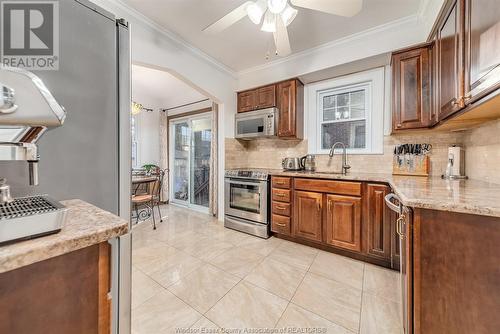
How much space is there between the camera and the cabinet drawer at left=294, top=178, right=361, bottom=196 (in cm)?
217

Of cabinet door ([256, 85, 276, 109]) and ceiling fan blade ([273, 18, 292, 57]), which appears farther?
cabinet door ([256, 85, 276, 109])

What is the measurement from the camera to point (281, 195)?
2709 mm

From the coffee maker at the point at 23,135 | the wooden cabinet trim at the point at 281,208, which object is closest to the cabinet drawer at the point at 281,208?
the wooden cabinet trim at the point at 281,208

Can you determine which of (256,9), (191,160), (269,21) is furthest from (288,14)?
(191,160)

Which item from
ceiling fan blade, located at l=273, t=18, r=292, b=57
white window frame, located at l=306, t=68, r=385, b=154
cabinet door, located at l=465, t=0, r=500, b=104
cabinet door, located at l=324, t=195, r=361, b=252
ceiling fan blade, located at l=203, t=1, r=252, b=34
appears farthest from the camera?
→ white window frame, located at l=306, t=68, r=385, b=154

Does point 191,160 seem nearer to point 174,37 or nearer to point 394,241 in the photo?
point 174,37

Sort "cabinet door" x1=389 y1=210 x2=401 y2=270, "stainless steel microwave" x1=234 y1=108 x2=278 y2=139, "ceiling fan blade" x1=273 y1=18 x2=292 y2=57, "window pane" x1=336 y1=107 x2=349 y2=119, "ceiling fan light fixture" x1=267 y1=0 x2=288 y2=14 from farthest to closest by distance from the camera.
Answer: "stainless steel microwave" x1=234 y1=108 x2=278 y2=139, "window pane" x1=336 y1=107 x2=349 y2=119, "cabinet door" x1=389 y1=210 x2=401 y2=270, "ceiling fan blade" x1=273 y1=18 x2=292 y2=57, "ceiling fan light fixture" x1=267 y1=0 x2=288 y2=14

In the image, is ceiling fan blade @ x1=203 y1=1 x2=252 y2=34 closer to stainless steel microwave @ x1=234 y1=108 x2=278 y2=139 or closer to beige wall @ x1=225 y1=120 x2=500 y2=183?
stainless steel microwave @ x1=234 y1=108 x2=278 y2=139

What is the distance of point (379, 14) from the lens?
6.97 feet

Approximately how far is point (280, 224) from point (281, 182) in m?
0.57

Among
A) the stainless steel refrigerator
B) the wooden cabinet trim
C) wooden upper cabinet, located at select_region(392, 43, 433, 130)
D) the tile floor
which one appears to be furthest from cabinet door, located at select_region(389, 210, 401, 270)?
the stainless steel refrigerator

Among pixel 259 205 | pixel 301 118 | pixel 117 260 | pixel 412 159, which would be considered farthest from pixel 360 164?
pixel 117 260

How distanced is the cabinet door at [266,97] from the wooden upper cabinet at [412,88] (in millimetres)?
1483

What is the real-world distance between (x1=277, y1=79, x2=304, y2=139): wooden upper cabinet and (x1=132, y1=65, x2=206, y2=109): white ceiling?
6.39 feet
